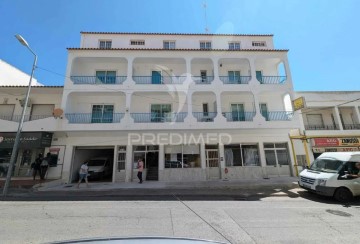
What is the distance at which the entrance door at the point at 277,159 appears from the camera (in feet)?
49.8

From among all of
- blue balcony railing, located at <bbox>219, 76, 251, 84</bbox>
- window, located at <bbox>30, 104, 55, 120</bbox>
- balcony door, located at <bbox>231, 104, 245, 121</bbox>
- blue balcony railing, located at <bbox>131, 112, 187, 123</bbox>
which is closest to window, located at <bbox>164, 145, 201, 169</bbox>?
blue balcony railing, located at <bbox>131, 112, 187, 123</bbox>

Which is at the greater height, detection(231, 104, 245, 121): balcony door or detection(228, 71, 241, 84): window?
detection(228, 71, 241, 84): window

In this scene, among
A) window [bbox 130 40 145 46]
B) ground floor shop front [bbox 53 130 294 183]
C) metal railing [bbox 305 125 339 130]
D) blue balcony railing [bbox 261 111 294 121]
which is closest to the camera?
ground floor shop front [bbox 53 130 294 183]

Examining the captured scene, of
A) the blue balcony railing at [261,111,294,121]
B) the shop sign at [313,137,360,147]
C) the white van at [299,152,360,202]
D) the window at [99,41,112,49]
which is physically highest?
the window at [99,41,112,49]

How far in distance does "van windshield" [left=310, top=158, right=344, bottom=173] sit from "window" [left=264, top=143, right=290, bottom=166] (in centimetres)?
508

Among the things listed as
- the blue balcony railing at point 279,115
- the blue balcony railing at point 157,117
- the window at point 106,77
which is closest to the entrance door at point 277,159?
the blue balcony railing at point 279,115

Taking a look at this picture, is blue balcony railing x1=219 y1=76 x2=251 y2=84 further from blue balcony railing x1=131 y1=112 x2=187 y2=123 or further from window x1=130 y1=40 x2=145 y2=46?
window x1=130 y1=40 x2=145 y2=46

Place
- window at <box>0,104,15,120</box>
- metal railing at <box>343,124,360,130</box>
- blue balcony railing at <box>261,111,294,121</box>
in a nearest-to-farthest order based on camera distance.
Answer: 1. blue balcony railing at <box>261,111,294,121</box>
2. window at <box>0,104,15,120</box>
3. metal railing at <box>343,124,360,130</box>

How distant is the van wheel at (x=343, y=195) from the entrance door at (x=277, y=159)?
669cm

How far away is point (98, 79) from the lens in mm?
15844

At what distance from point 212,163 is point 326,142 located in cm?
939

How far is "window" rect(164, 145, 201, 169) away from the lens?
49.7ft

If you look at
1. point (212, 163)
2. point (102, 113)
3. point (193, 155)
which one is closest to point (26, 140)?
point (102, 113)

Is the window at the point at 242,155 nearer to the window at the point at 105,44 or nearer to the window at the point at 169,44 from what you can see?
the window at the point at 169,44
